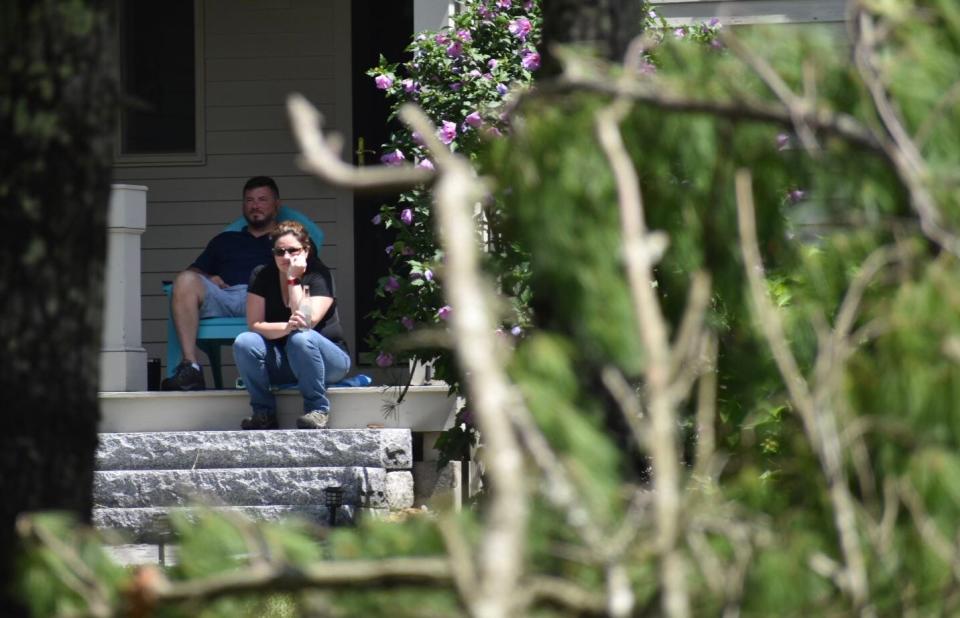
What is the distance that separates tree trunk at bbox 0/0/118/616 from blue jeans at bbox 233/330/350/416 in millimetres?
4768

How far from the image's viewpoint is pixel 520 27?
23.1 feet

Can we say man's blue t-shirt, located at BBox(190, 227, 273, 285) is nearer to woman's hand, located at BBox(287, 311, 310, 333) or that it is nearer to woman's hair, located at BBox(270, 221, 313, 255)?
woman's hair, located at BBox(270, 221, 313, 255)

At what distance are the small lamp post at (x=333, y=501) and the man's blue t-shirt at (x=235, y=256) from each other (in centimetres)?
192

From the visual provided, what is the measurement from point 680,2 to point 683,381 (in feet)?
21.1

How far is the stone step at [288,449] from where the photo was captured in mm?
7582

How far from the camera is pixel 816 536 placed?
2.50 metres

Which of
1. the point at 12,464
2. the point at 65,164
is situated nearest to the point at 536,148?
the point at 65,164

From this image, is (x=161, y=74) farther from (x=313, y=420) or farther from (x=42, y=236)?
(x=42, y=236)

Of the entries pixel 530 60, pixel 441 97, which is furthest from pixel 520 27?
pixel 441 97

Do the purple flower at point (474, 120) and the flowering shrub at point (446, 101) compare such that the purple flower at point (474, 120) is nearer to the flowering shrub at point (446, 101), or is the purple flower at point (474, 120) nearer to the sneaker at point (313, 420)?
the flowering shrub at point (446, 101)

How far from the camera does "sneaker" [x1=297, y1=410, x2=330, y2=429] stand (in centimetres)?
762

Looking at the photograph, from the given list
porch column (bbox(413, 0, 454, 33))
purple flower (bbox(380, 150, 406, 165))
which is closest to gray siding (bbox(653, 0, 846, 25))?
porch column (bbox(413, 0, 454, 33))

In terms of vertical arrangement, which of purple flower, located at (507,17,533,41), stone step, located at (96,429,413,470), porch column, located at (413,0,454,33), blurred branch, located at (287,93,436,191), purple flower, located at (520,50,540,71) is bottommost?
stone step, located at (96,429,413,470)

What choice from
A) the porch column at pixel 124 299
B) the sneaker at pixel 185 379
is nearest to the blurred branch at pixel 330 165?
the sneaker at pixel 185 379
